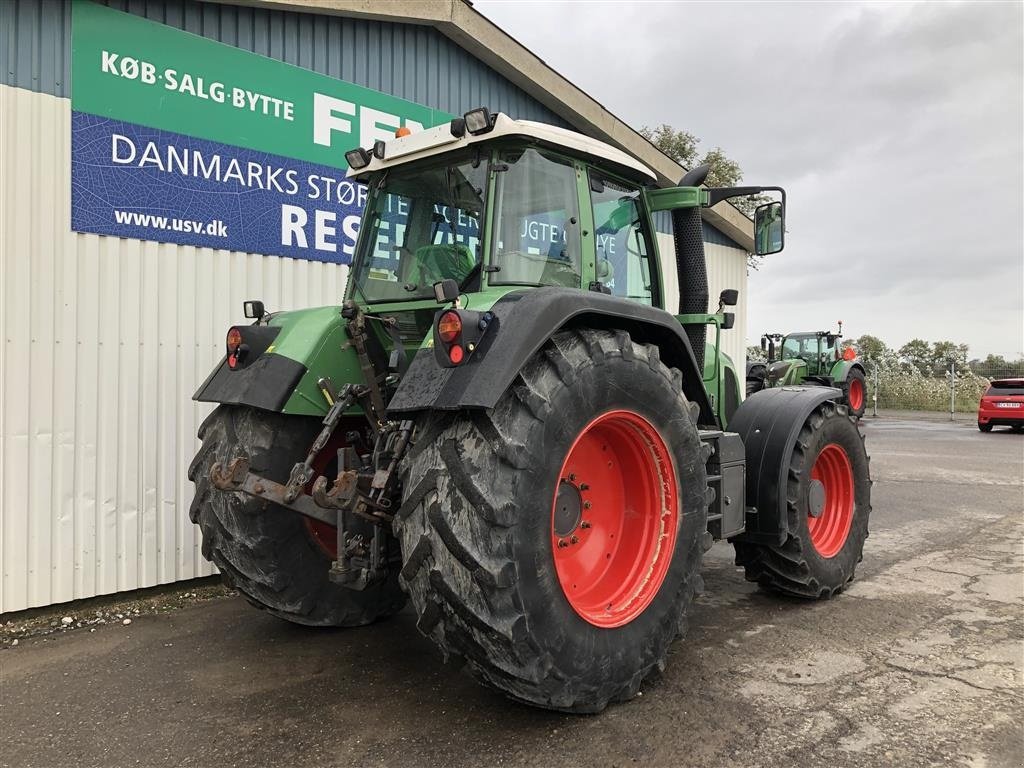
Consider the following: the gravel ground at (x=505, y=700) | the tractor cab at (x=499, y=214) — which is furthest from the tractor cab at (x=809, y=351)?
the tractor cab at (x=499, y=214)

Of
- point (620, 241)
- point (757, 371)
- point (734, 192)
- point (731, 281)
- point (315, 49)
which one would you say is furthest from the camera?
point (757, 371)

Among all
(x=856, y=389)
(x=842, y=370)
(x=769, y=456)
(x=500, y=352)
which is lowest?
(x=769, y=456)

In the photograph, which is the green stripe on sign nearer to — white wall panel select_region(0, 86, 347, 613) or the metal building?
the metal building

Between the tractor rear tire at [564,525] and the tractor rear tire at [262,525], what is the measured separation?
3.92 ft

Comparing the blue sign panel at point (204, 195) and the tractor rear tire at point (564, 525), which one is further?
the blue sign panel at point (204, 195)

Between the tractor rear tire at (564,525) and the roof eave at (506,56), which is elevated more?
the roof eave at (506,56)

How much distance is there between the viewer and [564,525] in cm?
328

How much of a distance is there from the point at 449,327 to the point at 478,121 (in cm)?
113

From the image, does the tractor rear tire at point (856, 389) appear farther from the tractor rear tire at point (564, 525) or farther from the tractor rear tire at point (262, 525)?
the tractor rear tire at point (262, 525)

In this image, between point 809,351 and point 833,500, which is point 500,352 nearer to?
point 833,500

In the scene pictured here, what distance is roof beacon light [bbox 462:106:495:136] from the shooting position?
338 cm

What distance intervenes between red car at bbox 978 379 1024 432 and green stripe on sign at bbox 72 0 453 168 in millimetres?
18973

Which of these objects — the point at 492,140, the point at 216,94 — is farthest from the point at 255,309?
the point at 216,94

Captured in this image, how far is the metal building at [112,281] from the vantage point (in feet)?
15.0
